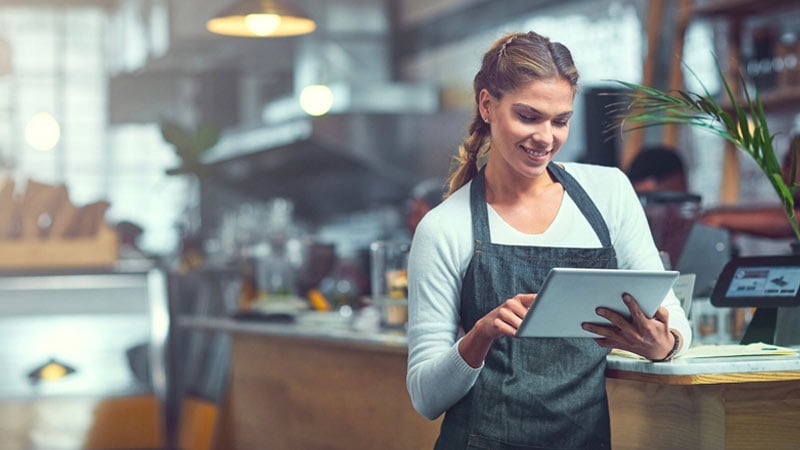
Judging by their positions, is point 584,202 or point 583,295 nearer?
point 583,295

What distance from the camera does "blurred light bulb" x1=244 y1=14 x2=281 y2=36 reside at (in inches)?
217

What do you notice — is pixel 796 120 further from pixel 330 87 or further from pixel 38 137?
pixel 38 137

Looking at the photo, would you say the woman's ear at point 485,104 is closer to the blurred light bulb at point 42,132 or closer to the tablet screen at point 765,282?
the tablet screen at point 765,282

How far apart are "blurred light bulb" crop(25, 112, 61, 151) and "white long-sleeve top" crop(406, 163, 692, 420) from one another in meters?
12.4

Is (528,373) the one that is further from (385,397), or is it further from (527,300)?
(385,397)

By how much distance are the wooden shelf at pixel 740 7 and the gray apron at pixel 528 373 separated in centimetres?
306

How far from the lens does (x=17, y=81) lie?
16141mm

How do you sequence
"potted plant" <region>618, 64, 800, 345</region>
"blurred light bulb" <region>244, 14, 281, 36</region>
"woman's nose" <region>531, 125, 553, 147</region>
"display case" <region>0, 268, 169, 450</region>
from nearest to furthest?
"woman's nose" <region>531, 125, 553, 147</region> < "potted plant" <region>618, 64, 800, 345</region> < "display case" <region>0, 268, 169, 450</region> < "blurred light bulb" <region>244, 14, 281, 36</region>

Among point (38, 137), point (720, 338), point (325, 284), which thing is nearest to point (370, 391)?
point (720, 338)

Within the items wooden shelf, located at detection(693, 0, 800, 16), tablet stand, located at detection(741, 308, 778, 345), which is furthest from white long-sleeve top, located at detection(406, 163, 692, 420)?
wooden shelf, located at detection(693, 0, 800, 16)

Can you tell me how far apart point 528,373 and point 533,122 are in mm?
428

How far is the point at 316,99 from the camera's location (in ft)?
26.6

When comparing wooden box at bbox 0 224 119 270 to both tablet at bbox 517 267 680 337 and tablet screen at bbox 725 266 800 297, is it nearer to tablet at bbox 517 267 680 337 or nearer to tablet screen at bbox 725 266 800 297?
tablet screen at bbox 725 266 800 297

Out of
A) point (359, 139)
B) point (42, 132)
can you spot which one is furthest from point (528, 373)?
point (42, 132)
